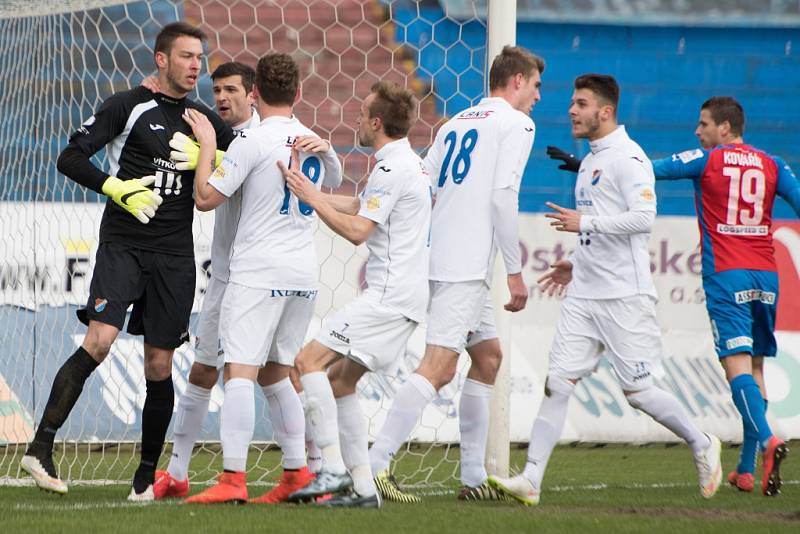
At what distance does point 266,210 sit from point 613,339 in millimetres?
1660

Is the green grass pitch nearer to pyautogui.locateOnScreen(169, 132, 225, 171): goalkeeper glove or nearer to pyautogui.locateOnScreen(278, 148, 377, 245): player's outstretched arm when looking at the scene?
pyautogui.locateOnScreen(278, 148, 377, 245): player's outstretched arm

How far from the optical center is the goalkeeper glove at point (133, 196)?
5.50 m

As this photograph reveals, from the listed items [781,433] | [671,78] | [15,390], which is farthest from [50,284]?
[671,78]

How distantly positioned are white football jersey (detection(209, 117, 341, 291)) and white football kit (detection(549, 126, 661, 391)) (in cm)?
128

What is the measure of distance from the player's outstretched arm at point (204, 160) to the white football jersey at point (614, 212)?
1694 millimetres

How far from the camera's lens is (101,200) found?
9.45 metres

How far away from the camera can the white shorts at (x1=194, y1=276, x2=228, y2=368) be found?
233 inches

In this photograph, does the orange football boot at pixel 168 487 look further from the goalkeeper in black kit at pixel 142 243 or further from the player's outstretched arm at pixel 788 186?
the player's outstretched arm at pixel 788 186

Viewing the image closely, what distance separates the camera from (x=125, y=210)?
18.6 ft

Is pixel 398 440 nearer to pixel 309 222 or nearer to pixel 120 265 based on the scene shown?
pixel 309 222

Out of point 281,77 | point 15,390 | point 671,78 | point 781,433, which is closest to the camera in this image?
point 281,77

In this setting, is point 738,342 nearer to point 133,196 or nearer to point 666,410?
point 666,410

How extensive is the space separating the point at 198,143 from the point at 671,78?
23.3ft

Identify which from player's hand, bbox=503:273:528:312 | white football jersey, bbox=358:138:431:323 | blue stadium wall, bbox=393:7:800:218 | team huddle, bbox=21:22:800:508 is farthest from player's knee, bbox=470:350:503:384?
blue stadium wall, bbox=393:7:800:218
